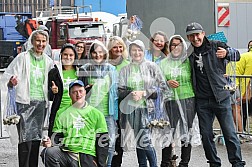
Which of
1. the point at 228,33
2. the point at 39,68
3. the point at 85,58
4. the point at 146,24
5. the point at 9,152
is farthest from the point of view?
the point at 228,33

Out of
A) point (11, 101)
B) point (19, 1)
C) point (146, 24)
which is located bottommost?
point (11, 101)

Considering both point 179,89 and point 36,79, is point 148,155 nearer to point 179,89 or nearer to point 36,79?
point 179,89

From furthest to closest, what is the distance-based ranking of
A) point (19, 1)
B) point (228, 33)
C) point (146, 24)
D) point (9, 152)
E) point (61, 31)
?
1. point (19, 1)
2. point (61, 31)
3. point (228, 33)
4. point (146, 24)
5. point (9, 152)

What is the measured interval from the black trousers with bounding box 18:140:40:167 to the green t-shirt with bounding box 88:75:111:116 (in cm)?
81

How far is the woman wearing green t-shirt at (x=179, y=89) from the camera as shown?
653 cm

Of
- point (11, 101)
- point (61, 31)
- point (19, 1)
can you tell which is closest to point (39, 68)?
point (11, 101)

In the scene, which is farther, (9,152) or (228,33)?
(228,33)

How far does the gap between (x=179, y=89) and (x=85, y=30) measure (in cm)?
A: 1671

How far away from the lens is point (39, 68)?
20.5ft

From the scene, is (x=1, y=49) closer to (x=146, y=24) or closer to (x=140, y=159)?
(x=146, y=24)

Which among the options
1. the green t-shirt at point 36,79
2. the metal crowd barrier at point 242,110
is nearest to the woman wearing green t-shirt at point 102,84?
the green t-shirt at point 36,79

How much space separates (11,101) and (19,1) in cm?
4621

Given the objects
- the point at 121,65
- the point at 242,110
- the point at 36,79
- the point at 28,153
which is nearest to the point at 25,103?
the point at 36,79

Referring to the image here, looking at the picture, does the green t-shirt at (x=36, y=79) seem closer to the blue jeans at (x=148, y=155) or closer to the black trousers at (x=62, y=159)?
the black trousers at (x=62, y=159)
